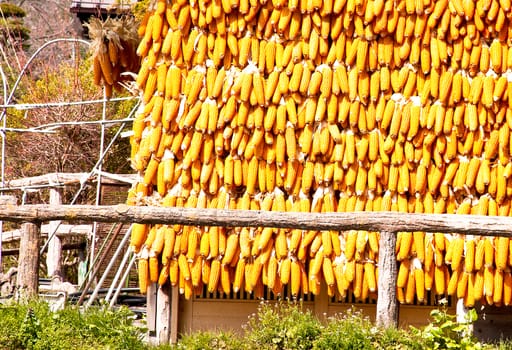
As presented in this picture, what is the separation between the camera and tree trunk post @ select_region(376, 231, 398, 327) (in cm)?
717

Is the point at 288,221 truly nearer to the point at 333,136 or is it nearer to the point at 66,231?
the point at 333,136

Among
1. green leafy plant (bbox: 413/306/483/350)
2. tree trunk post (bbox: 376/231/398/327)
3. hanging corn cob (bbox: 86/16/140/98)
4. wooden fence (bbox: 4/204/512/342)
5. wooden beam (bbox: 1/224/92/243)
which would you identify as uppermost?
hanging corn cob (bbox: 86/16/140/98)

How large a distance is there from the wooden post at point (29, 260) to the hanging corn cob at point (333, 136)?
1.08m

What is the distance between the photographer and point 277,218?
7305 mm

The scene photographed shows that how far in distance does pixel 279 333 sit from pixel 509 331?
2.51m

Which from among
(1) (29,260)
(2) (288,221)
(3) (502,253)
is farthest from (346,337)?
(1) (29,260)

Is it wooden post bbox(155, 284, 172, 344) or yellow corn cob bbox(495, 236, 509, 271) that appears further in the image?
wooden post bbox(155, 284, 172, 344)

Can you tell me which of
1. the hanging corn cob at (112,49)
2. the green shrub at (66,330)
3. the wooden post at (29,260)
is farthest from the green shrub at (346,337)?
the hanging corn cob at (112,49)

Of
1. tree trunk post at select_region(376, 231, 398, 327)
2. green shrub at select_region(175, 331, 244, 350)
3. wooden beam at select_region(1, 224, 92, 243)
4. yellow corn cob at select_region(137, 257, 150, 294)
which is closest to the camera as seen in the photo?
green shrub at select_region(175, 331, 244, 350)

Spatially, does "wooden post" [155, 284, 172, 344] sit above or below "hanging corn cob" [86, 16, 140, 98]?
below

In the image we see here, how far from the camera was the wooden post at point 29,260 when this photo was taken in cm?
772

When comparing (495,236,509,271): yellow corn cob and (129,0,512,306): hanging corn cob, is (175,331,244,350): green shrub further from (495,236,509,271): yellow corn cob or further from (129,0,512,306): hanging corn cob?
(495,236,509,271): yellow corn cob

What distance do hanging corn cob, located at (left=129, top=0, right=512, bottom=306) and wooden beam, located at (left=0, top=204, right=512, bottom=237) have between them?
92 cm

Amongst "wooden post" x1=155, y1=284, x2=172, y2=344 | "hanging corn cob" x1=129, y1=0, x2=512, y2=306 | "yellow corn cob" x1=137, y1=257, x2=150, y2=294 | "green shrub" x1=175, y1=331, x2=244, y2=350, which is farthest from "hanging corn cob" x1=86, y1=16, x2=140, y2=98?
"green shrub" x1=175, y1=331, x2=244, y2=350
